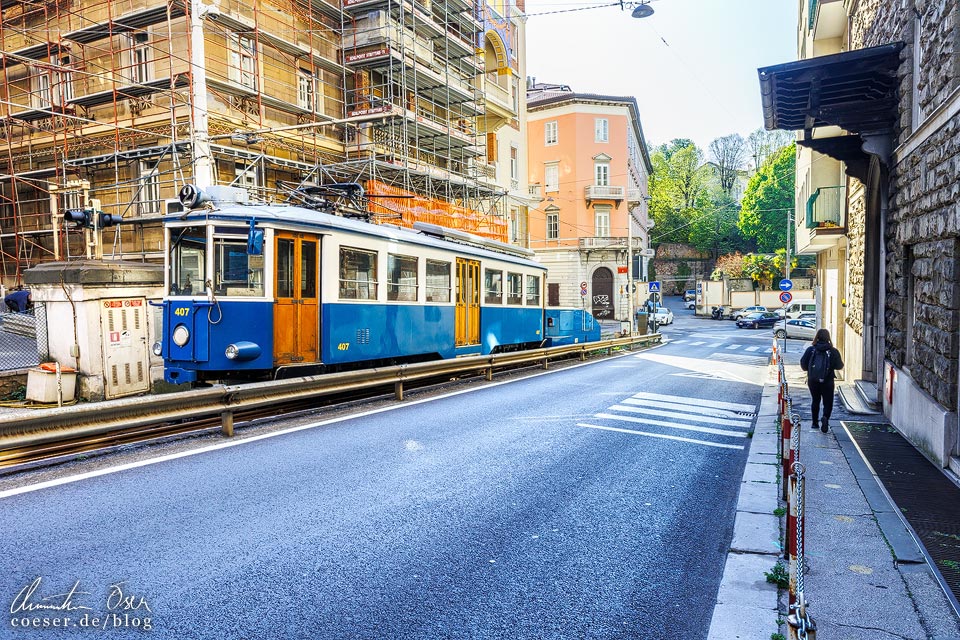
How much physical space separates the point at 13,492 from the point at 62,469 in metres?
0.79

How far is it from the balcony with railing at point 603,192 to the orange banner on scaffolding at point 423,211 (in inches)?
803

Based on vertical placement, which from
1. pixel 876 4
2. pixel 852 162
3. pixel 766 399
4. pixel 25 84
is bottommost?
pixel 766 399

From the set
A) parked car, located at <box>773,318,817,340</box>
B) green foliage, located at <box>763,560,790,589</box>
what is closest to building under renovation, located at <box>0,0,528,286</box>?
green foliage, located at <box>763,560,790,589</box>

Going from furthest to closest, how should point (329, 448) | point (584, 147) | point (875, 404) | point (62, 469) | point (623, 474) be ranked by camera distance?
point (584, 147)
point (875, 404)
point (329, 448)
point (623, 474)
point (62, 469)

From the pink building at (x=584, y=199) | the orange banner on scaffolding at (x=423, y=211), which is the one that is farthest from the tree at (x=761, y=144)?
the orange banner on scaffolding at (x=423, y=211)

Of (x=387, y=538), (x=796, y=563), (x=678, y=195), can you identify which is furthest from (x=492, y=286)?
(x=678, y=195)

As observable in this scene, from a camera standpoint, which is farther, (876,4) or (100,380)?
(100,380)

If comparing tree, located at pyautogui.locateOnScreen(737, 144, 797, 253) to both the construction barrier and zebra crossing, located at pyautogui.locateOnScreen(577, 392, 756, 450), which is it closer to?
zebra crossing, located at pyautogui.locateOnScreen(577, 392, 756, 450)

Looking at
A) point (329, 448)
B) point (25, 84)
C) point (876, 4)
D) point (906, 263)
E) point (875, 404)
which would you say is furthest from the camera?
point (25, 84)

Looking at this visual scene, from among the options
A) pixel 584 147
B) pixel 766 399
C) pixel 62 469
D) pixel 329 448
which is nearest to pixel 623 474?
pixel 329 448

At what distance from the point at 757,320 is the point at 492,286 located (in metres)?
38.7

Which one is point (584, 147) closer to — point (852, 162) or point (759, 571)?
point (852, 162)

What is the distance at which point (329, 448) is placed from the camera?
7.74 meters

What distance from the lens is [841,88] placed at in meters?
10.9
